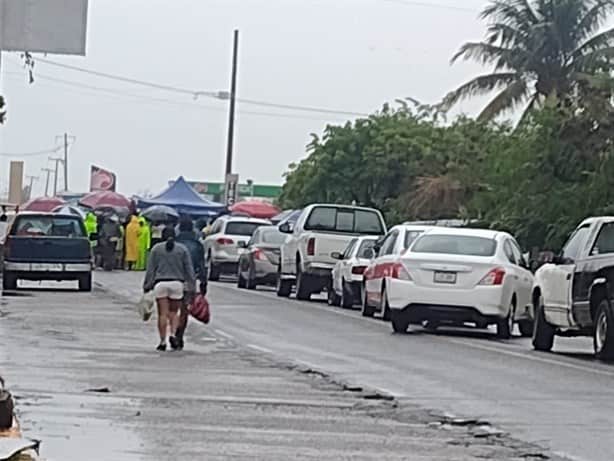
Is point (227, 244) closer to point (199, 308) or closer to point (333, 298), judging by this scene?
point (333, 298)

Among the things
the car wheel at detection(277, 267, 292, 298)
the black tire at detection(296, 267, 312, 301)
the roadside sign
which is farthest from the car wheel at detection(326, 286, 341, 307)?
the roadside sign

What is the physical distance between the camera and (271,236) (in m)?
38.6

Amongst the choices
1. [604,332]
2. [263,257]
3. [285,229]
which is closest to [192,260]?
[604,332]

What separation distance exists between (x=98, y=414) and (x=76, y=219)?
21.2 metres

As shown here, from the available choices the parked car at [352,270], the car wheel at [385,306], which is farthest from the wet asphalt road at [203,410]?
the parked car at [352,270]

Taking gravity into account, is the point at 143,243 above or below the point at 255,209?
below

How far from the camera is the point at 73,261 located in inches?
1282

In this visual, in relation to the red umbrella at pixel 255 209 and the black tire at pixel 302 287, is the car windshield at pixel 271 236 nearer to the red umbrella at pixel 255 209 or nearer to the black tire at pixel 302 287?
the black tire at pixel 302 287

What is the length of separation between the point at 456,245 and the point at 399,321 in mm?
1441

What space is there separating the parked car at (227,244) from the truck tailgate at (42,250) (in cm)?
1125

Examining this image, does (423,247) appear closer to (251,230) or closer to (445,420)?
(445,420)

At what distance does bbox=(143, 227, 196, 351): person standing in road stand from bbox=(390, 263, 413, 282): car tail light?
13.8ft

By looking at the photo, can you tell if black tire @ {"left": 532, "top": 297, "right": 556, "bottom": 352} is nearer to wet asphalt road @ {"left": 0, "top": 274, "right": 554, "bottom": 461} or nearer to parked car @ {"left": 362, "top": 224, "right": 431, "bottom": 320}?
parked car @ {"left": 362, "top": 224, "right": 431, "bottom": 320}

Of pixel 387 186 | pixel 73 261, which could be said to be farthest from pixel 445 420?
pixel 387 186
